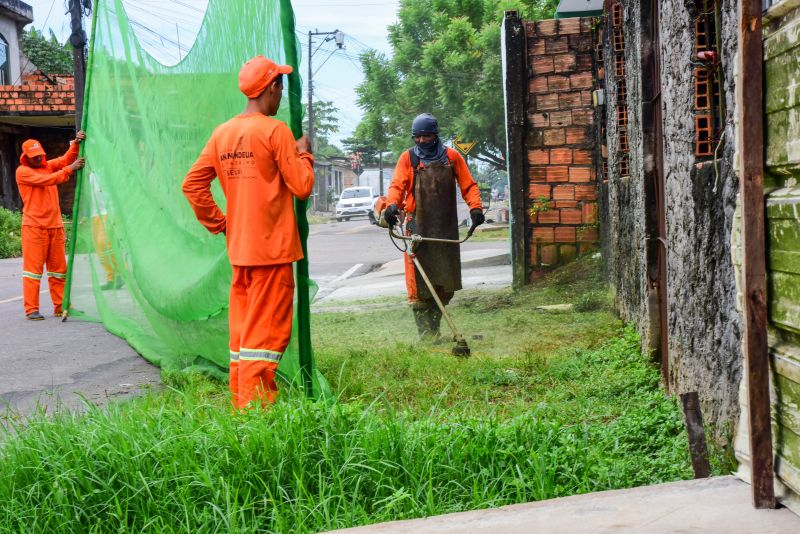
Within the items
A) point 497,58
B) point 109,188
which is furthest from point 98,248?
point 497,58

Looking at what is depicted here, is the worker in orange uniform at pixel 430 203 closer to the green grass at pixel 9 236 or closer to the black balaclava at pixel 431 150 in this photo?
the black balaclava at pixel 431 150

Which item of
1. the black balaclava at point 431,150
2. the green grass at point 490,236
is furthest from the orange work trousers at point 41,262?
the green grass at point 490,236

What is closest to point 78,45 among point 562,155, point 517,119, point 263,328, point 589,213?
point 517,119

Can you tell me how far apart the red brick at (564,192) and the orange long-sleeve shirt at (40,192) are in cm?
475

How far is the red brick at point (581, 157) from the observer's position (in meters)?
9.40

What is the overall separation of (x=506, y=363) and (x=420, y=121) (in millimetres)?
2191

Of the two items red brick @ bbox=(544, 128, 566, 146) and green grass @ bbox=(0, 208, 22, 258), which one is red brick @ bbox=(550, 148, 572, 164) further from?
green grass @ bbox=(0, 208, 22, 258)

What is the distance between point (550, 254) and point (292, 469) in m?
6.59

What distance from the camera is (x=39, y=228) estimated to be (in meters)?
9.55

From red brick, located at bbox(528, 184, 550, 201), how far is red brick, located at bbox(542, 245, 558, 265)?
0.49 meters

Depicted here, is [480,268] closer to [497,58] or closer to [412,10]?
[497,58]

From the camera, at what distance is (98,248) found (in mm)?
8000

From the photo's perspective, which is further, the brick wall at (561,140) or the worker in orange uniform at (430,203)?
the brick wall at (561,140)

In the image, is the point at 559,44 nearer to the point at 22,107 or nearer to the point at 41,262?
the point at 41,262
